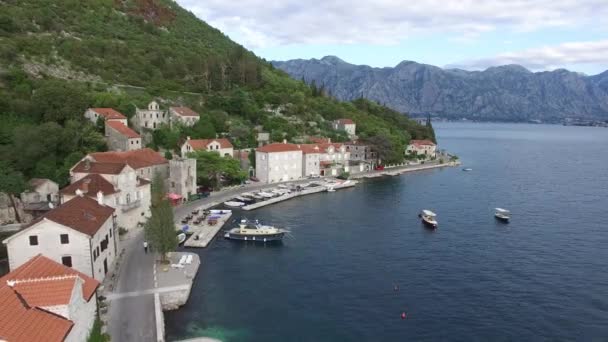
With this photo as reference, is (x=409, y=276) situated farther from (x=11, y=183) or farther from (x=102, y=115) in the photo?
(x=102, y=115)

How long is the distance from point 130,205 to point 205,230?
10.2 meters

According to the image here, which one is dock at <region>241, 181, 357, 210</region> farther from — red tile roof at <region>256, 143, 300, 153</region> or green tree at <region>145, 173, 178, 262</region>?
green tree at <region>145, 173, 178, 262</region>

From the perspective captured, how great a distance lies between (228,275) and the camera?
42.7 metres

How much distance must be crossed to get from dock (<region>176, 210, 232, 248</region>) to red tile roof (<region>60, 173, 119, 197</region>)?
10712 mm

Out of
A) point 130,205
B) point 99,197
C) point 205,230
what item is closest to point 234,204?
point 205,230

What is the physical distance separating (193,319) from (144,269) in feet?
28.6

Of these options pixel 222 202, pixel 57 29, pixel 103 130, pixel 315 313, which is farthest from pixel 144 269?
pixel 57 29

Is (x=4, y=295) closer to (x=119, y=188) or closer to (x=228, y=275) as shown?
(x=228, y=275)

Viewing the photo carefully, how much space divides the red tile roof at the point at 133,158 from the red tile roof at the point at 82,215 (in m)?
19.6

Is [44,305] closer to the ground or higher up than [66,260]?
higher up

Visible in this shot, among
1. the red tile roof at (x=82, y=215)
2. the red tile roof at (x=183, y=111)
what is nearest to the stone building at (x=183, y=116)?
the red tile roof at (x=183, y=111)

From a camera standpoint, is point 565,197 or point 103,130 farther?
point 565,197

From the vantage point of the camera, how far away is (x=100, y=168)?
160 feet

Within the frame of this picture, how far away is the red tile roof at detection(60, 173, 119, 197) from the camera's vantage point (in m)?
44.0
